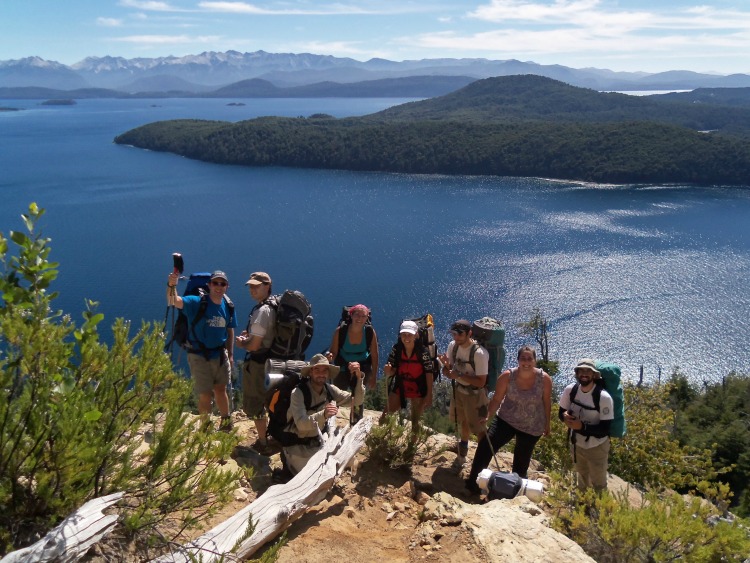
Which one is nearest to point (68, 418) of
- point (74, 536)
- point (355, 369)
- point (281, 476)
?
point (74, 536)

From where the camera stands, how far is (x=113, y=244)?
157 ft

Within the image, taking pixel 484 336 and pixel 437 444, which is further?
pixel 437 444

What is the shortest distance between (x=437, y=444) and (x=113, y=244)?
4785cm

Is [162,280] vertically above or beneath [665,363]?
above

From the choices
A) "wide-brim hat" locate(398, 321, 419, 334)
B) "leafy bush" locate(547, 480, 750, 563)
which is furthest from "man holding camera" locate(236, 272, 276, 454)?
"leafy bush" locate(547, 480, 750, 563)

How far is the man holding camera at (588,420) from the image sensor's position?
4.04 m

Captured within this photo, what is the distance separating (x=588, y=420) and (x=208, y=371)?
2914mm

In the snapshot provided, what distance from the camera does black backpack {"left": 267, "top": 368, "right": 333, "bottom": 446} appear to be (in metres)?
3.95

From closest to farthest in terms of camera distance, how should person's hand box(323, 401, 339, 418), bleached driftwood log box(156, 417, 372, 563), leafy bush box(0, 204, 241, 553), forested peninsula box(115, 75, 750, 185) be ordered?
leafy bush box(0, 204, 241, 553)
bleached driftwood log box(156, 417, 372, 563)
person's hand box(323, 401, 339, 418)
forested peninsula box(115, 75, 750, 185)

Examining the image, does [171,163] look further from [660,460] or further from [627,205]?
[660,460]

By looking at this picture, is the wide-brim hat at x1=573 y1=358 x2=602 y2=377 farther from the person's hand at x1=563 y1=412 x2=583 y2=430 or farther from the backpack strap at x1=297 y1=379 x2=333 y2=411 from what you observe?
the backpack strap at x1=297 y1=379 x2=333 y2=411

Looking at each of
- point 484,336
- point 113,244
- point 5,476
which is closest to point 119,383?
point 5,476

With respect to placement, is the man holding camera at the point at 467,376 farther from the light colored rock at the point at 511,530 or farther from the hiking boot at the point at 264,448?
the hiking boot at the point at 264,448

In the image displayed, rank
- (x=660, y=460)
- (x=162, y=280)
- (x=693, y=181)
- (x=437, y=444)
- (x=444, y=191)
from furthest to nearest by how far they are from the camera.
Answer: (x=693, y=181), (x=444, y=191), (x=162, y=280), (x=660, y=460), (x=437, y=444)
